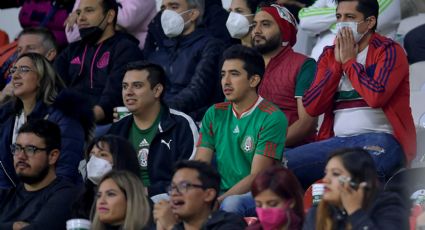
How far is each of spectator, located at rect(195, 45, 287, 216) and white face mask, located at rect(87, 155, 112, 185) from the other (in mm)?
664

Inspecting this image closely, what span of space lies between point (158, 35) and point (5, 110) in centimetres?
139

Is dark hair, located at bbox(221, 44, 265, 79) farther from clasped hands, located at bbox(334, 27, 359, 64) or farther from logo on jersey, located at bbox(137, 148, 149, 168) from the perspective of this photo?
logo on jersey, located at bbox(137, 148, 149, 168)

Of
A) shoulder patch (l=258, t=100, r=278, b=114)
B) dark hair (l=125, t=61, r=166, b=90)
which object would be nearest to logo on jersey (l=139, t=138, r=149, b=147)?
dark hair (l=125, t=61, r=166, b=90)

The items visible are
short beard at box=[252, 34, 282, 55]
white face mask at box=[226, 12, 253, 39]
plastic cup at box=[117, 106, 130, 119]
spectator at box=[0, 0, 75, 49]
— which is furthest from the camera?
spectator at box=[0, 0, 75, 49]

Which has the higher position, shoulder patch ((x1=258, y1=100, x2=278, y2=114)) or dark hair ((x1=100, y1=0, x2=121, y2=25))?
dark hair ((x1=100, y1=0, x2=121, y2=25))

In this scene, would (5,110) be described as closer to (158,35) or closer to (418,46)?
(158,35)

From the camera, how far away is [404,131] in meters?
9.52

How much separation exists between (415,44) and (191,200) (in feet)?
11.4

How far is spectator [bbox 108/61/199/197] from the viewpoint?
9930 mm

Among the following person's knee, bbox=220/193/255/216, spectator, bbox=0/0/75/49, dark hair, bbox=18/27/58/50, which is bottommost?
person's knee, bbox=220/193/255/216

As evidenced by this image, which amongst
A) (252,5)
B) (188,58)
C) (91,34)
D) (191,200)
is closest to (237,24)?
(252,5)

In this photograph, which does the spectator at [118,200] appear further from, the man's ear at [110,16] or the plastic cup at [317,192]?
the man's ear at [110,16]

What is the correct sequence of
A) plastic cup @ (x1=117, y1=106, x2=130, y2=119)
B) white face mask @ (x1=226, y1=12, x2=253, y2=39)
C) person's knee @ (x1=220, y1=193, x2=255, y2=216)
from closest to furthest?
person's knee @ (x1=220, y1=193, x2=255, y2=216)
plastic cup @ (x1=117, y1=106, x2=130, y2=119)
white face mask @ (x1=226, y1=12, x2=253, y2=39)

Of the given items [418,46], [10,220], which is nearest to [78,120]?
[10,220]
